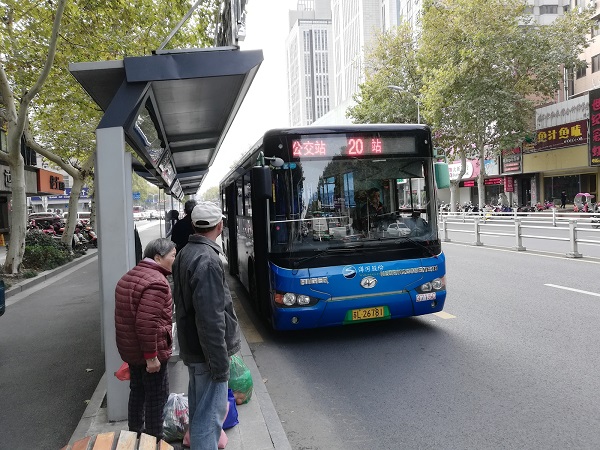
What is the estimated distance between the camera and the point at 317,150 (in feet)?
19.8

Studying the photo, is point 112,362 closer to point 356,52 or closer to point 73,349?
point 73,349

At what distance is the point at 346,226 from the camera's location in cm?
608

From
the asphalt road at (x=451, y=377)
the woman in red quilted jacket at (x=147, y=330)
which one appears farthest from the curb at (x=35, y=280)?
the woman in red quilted jacket at (x=147, y=330)

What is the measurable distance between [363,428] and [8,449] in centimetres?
279

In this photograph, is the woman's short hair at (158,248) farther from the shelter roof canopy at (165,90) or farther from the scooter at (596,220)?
the scooter at (596,220)

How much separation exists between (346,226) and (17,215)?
1001 centimetres

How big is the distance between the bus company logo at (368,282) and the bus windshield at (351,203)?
43 centimetres

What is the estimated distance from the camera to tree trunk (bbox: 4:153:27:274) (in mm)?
12367

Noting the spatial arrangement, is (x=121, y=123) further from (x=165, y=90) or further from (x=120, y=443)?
(x=120, y=443)

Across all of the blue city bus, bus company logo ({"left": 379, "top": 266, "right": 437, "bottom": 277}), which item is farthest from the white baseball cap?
bus company logo ({"left": 379, "top": 266, "right": 437, "bottom": 277})

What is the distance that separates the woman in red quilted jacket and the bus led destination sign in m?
2.80

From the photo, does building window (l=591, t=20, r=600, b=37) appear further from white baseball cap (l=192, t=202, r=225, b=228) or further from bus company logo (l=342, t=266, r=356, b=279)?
white baseball cap (l=192, t=202, r=225, b=228)

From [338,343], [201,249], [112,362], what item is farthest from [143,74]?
[338,343]

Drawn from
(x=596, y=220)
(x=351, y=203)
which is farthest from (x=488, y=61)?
(x=351, y=203)
